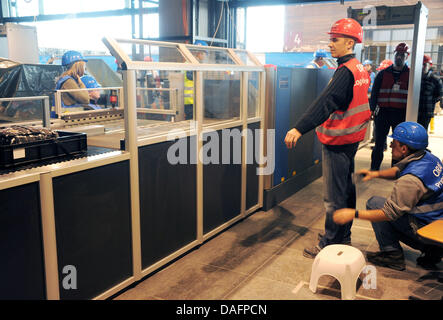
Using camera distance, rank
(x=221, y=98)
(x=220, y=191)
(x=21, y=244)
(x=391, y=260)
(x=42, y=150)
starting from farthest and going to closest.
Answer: (x=221, y=98) → (x=220, y=191) → (x=391, y=260) → (x=42, y=150) → (x=21, y=244)

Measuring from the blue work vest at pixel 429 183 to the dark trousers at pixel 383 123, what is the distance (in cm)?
254

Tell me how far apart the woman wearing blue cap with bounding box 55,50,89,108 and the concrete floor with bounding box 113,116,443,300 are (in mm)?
2055

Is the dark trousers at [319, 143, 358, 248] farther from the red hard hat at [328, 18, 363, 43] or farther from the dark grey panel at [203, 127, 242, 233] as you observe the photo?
the dark grey panel at [203, 127, 242, 233]

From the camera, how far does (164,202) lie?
301 centimetres

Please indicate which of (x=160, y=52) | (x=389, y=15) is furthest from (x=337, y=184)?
(x=160, y=52)

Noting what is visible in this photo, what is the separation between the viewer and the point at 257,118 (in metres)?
4.14

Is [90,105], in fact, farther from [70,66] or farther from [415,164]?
[415,164]

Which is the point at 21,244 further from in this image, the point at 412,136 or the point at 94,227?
the point at 412,136

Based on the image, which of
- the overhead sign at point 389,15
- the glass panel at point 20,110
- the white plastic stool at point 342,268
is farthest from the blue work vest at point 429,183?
the glass panel at point 20,110

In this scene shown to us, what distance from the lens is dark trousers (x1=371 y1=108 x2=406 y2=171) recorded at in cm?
505

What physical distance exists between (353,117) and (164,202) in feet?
4.83

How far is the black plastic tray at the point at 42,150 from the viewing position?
82.6 inches

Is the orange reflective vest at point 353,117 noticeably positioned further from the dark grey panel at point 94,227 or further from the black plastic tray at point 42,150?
the black plastic tray at point 42,150
